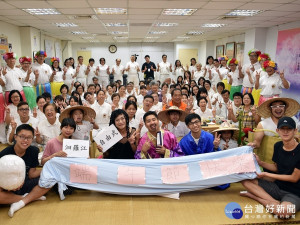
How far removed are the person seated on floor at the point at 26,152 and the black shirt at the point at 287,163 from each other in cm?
252

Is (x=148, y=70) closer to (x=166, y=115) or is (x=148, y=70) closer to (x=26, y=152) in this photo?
(x=166, y=115)

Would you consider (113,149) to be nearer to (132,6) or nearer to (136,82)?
(132,6)

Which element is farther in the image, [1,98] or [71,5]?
[71,5]

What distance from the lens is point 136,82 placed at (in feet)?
33.9

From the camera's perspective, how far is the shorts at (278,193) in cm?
233

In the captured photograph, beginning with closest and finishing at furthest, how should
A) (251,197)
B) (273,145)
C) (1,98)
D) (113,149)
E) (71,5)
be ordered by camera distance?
(251,197)
(273,145)
(113,149)
(1,98)
(71,5)

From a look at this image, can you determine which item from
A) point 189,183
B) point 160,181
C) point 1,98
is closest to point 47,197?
point 160,181

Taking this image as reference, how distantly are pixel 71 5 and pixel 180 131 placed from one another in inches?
141

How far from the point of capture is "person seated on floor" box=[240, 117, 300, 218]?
2331 mm

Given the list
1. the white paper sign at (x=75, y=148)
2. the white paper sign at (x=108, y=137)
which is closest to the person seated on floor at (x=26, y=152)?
the white paper sign at (x=75, y=148)

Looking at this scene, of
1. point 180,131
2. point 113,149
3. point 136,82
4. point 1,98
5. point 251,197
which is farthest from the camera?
point 136,82

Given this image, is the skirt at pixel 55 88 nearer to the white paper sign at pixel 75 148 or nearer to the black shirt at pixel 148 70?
the black shirt at pixel 148 70

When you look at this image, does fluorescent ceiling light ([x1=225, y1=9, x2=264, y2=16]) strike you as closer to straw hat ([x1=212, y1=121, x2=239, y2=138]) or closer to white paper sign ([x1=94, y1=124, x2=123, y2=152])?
straw hat ([x1=212, y1=121, x2=239, y2=138])

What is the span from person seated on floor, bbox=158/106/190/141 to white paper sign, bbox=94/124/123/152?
1.01m
